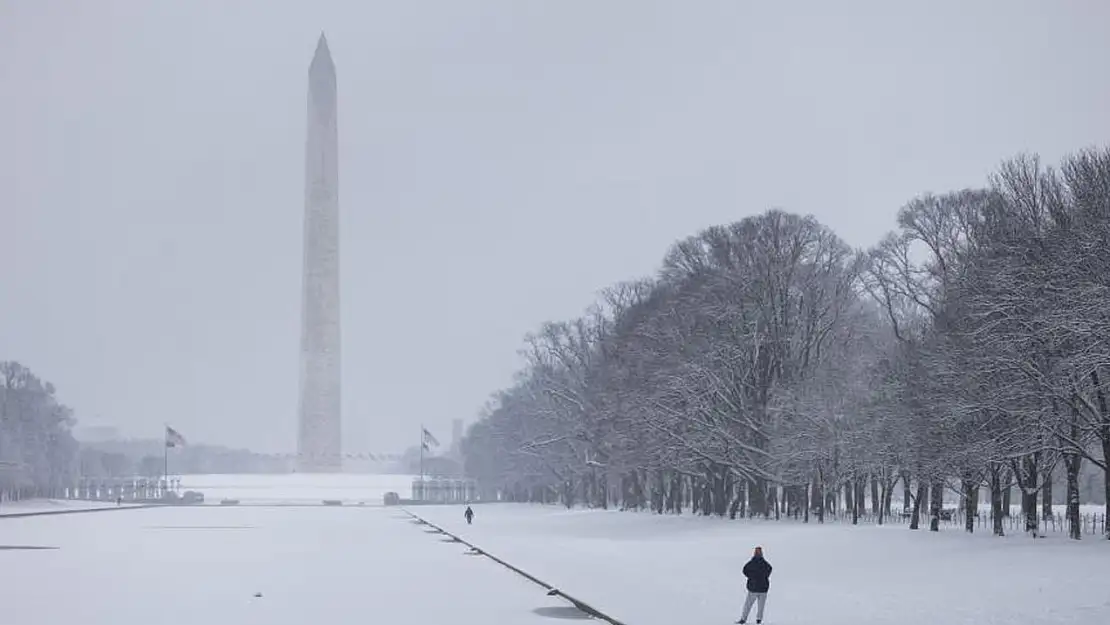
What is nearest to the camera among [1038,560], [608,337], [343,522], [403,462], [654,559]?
[1038,560]

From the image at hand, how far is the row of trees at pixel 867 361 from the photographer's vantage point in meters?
36.3

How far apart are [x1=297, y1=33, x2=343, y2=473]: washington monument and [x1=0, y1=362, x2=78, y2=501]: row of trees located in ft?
61.5

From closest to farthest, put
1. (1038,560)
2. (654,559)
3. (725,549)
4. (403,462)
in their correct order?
(1038,560)
(654,559)
(725,549)
(403,462)

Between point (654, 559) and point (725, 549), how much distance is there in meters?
4.13

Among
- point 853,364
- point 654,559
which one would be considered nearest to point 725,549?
point 654,559

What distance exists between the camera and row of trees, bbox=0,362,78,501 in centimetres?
9700

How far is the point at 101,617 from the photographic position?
23.5 metres

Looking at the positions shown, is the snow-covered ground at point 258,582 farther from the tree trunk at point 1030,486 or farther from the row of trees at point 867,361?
the tree trunk at point 1030,486

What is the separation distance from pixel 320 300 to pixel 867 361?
7314cm

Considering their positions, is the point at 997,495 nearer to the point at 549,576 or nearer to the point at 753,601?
the point at 549,576

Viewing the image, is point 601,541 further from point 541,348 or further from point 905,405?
point 541,348

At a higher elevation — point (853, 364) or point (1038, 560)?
point (853, 364)

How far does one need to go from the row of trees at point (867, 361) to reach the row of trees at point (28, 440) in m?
35.3

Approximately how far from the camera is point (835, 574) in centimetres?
3250
